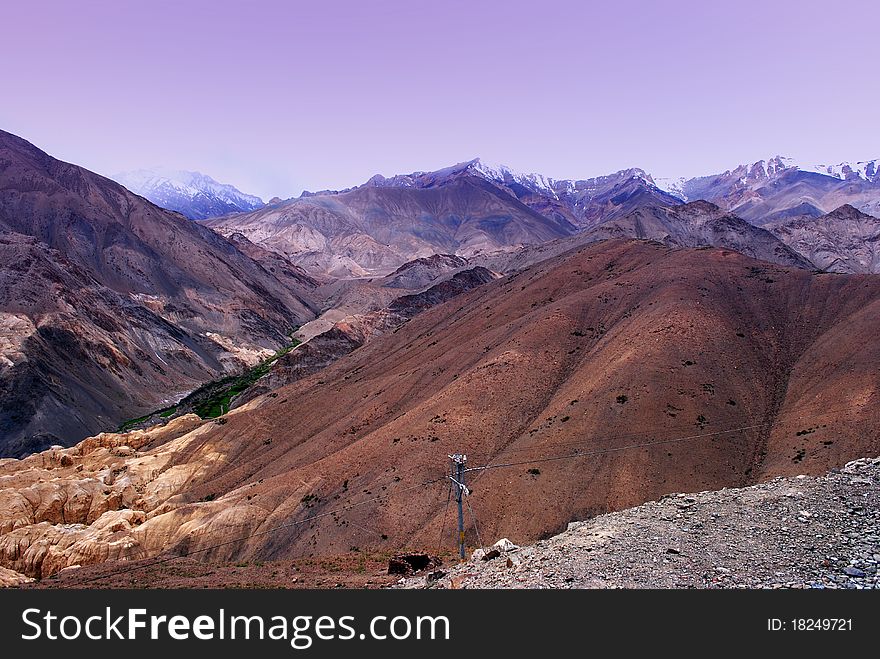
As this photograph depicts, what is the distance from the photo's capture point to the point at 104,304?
105 metres

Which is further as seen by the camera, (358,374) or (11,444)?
(11,444)

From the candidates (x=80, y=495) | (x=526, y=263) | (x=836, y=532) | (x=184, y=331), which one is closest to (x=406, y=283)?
(x=526, y=263)

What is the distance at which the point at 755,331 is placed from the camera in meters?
47.9

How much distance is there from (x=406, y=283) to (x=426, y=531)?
13915 cm

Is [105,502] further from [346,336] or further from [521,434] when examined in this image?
[346,336]

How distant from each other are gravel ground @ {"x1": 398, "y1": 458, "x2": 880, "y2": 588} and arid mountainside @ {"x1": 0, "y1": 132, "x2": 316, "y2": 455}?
7443 centimetres

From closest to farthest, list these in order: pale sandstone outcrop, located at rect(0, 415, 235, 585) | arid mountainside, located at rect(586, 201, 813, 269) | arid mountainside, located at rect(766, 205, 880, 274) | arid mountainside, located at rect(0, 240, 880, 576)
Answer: arid mountainside, located at rect(0, 240, 880, 576)
pale sandstone outcrop, located at rect(0, 415, 235, 585)
arid mountainside, located at rect(586, 201, 813, 269)
arid mountainside, located at rect(766, 205, 880, 274)

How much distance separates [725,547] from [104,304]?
372 ft

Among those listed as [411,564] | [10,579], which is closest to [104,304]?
[10,579]

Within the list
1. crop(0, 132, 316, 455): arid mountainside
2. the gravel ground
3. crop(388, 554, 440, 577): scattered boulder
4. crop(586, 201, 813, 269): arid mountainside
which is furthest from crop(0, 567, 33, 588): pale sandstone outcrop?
crop(586, 201, 813, 269): arid mountainside

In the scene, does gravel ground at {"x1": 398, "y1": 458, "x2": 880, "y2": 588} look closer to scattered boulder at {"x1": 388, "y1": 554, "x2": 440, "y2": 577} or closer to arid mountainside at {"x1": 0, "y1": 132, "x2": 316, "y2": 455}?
scattered boulder at {"x1": 388, "y1": 554, "x2": 440, "y2": 577}

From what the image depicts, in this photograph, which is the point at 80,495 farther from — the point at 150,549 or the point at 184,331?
the point at 184,331

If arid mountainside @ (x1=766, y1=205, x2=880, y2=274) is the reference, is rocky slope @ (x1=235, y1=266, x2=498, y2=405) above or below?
below

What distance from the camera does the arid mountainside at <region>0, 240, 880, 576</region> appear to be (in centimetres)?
3309
